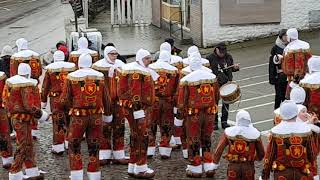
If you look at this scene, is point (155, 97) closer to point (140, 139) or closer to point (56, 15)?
A: point (140, 139)

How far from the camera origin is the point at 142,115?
11.3 meters

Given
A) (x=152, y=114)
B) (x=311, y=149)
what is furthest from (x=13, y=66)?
(x=311, y=149)

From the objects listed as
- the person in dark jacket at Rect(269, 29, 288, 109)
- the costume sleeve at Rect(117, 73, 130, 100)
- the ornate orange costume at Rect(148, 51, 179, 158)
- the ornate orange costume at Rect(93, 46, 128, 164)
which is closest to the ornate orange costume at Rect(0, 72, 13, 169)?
the ornate orange costume at Rect(93, 46, 128, 164)

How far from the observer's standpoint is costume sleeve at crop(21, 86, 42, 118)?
36.0 ft

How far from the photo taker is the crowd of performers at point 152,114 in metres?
9.05

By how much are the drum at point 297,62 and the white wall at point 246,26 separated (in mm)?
10451

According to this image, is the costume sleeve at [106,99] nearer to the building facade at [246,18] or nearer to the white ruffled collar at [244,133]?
the white ruffled collar at [244,133]

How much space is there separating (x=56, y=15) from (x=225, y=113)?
76.6 ft

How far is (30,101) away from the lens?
11016 millimetres

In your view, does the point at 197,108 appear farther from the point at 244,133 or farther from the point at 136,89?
the point at 244,133

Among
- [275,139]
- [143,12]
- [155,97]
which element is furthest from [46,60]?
[275,139]

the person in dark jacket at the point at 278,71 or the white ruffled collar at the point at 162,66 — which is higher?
the white ruffled collar at the point at 162,66

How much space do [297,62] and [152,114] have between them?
3053 millimetres

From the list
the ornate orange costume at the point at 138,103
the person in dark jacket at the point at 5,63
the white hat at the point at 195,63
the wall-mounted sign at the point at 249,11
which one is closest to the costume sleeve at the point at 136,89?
the ornate orange costume at the point at 138,103
